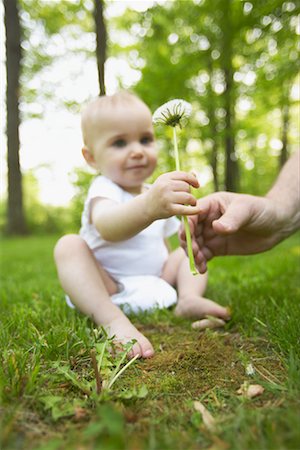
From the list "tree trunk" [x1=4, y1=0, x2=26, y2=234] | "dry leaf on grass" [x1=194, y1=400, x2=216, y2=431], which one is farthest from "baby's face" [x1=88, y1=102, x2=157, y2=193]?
"tree trunk" [x1=4, y1=0, x2=26, y2=234]

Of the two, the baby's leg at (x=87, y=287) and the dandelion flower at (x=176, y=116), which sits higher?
the dandelion flower at (x=176, y=116)

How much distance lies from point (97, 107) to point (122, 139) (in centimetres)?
21

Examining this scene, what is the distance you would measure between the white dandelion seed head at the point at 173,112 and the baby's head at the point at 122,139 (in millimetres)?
675

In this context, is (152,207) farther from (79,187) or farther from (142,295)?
(79,187)

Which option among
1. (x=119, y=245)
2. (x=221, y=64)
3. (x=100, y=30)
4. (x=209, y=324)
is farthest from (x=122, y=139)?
(x=100, y=30)

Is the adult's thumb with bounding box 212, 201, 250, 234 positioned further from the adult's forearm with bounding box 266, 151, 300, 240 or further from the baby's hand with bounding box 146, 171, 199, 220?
the adult's forearm with bounding box 266, 151, 300, 240

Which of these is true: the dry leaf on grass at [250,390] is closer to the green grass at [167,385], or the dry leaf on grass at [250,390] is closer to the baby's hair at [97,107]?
the green grass at [167,385]

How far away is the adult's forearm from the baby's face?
2.05 ft

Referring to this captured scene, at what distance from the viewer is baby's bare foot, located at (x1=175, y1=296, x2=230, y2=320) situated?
156 centimetres

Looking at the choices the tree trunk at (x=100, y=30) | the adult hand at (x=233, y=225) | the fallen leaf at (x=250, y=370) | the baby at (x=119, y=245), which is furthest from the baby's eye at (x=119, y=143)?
the tree trunk at (x=100, y=30)

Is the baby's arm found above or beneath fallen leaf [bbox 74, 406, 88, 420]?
above

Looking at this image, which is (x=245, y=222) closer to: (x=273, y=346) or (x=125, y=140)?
(x=273, y=346)

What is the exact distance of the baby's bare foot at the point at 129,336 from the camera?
1.26 m

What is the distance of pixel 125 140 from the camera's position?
1984mm
